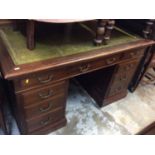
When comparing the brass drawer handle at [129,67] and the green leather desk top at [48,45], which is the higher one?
the green leather desk top at [48,45]

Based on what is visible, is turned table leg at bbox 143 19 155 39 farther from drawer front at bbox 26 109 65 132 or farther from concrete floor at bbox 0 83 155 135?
drawer front at bbox 26 109 65 132

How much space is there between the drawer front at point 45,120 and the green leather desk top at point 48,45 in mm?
501

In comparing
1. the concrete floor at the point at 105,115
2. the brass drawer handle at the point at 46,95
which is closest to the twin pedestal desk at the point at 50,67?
the brass drawer handle at the point at 46,95

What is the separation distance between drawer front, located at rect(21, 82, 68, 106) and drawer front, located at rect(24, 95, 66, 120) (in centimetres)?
4

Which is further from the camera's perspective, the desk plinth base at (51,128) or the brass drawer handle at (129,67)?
the brass drawer handle at (129,67)

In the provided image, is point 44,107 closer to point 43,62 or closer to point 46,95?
point 46,95

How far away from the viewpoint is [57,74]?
42.0 inches

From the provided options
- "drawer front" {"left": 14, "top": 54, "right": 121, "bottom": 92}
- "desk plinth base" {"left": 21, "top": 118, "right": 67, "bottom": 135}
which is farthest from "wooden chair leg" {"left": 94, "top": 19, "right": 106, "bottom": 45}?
"desk plinth base" {"left": 21, "top": 118, "right": 67, "bottom": 135}

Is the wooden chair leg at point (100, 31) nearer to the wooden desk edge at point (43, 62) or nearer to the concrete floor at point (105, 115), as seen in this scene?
the wooden desk edge at point (43, 62)

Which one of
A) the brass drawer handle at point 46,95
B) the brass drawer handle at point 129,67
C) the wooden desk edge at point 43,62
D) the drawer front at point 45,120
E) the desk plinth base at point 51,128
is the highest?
the wooden desk edge at point 43,62

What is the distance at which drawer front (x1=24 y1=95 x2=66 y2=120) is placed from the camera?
1157 millimetres

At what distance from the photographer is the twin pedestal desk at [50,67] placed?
37.5 inches
